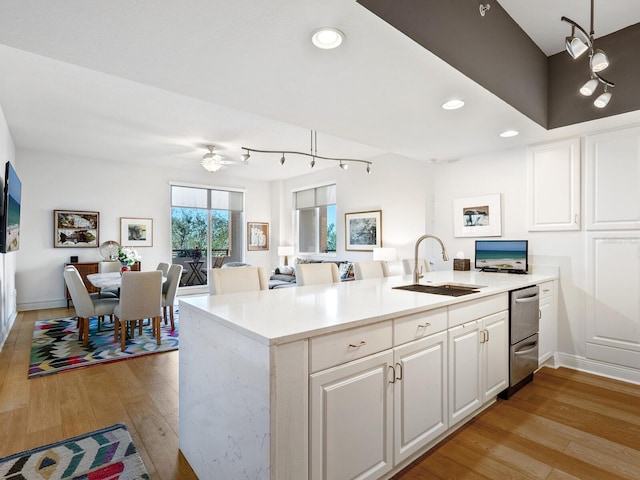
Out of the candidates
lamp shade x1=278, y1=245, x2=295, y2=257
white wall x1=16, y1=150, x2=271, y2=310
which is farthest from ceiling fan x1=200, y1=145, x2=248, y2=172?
lamp shade x1=278, y1=245, x2=295, y2=257

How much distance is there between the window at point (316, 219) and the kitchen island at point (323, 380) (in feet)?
16.9

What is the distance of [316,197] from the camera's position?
25.2 ft

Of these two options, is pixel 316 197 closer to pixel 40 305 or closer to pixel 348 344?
pixel 40 305

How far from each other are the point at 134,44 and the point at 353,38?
1072mm

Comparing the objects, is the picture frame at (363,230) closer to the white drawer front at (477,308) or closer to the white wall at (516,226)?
the white wall at (516,226)

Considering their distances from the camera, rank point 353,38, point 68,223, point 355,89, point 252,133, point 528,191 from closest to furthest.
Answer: point 353,38
point 355,89
point 528,191
point 252,133
point 68,223

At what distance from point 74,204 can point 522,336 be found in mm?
7210

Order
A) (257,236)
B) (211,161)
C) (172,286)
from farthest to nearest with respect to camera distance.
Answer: (257,236), (211,161), (172,286)

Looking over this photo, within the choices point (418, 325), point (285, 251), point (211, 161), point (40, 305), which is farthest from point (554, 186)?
point (40, 305)

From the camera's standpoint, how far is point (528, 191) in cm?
354

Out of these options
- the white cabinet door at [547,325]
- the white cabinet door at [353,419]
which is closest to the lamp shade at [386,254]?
the white cabinet door at [547,325]

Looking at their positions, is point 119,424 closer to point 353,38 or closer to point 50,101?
point 353,38

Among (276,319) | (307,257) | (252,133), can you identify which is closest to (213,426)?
(276,319)

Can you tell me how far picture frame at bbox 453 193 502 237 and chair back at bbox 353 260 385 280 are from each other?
4.00 feet
